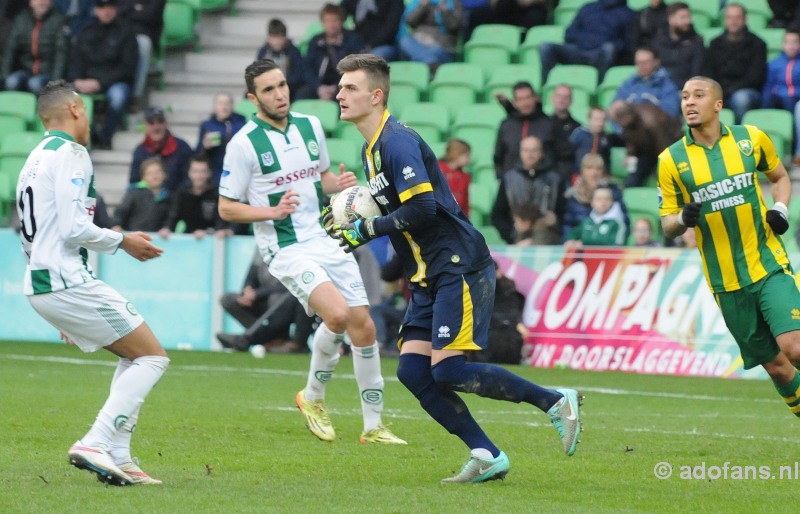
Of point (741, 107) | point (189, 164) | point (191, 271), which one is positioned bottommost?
point (191, 271)

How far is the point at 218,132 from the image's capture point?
17844 mm

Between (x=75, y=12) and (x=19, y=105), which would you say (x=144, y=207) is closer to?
(x=19, y=105)

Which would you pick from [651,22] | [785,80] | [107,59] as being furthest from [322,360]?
[107,59]

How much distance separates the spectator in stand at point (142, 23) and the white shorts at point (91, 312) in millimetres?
13672

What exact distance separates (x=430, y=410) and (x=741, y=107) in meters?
10.3

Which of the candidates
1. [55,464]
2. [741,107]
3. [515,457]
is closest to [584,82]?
[741,107]

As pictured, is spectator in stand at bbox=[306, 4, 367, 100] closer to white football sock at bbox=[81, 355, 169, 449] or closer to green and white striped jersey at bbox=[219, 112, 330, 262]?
green and white striped jersey at bbox=[219, 112, 330, 262]

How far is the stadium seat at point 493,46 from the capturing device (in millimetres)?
19625

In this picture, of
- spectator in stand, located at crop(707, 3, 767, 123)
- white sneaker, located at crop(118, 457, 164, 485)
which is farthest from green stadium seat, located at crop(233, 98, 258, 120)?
white sneaker, located at crop(118, 457, 164, 485)

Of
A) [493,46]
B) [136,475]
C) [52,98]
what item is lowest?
[136,475]

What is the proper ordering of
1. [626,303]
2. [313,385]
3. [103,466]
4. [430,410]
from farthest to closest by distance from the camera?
[626,303], [313,385], [430,410], [103,466]

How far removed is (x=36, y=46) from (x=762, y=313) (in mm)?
14326

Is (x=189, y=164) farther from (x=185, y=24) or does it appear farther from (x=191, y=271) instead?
(x=185, y=24)

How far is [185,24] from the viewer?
21.6 meters
